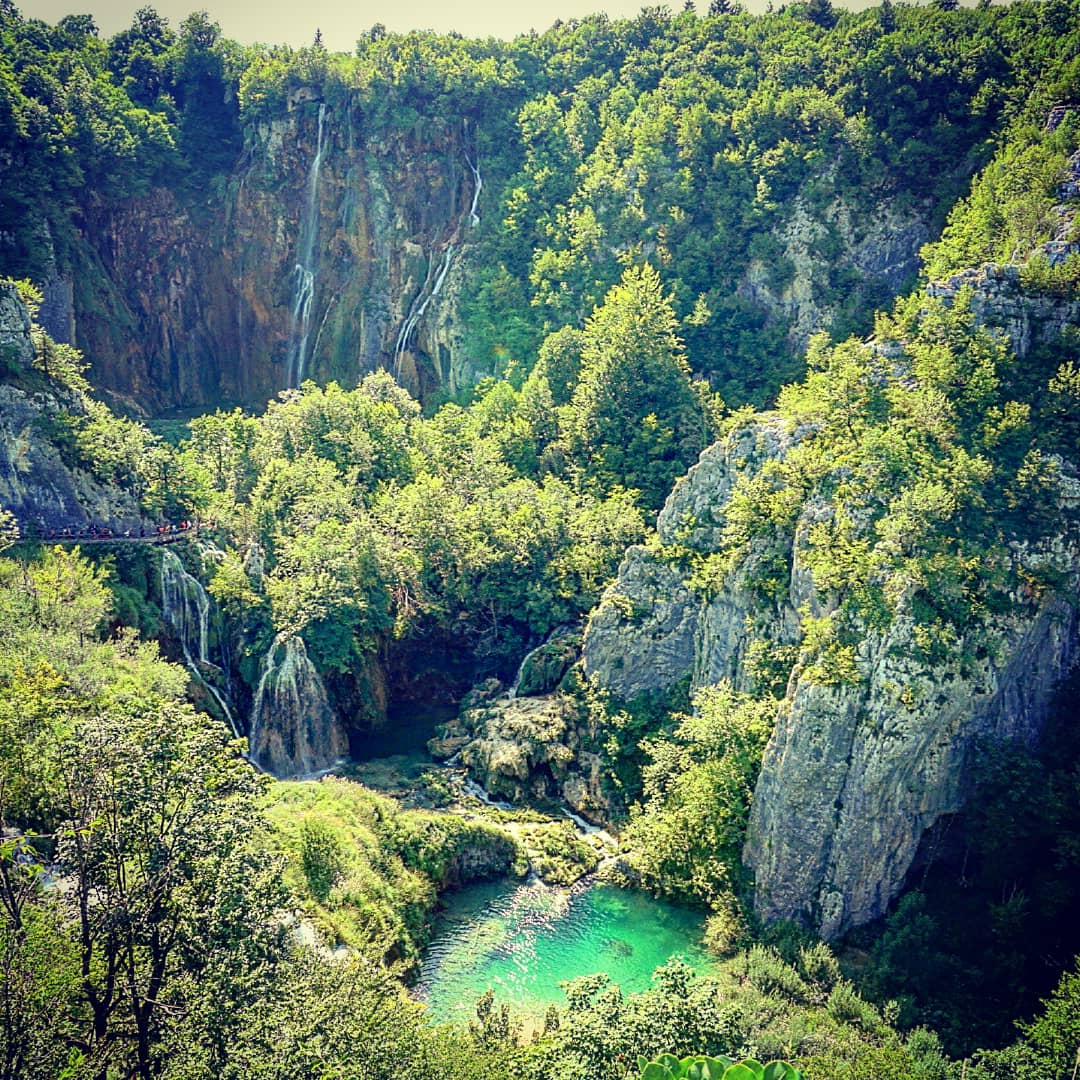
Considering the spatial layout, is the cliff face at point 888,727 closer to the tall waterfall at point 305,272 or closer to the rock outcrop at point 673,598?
the rock outcrop at point 673,598

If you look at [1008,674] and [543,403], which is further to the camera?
[543,403]

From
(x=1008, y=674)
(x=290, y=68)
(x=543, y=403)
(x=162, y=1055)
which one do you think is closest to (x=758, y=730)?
(x=1008, y=674)

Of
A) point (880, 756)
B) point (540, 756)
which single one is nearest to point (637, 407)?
point (540, 756)

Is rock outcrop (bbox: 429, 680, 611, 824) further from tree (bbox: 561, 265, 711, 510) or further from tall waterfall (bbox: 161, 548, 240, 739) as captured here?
tree (bbox: 561, 265, 711, 510)

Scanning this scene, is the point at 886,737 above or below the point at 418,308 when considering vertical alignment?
below

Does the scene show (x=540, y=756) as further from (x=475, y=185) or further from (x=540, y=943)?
(x=475, y=185)

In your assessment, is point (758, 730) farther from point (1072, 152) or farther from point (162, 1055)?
point (1072, 152)

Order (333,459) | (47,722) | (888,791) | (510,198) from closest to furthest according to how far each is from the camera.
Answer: (47,722), (888,791), (333,459), (510,198)
